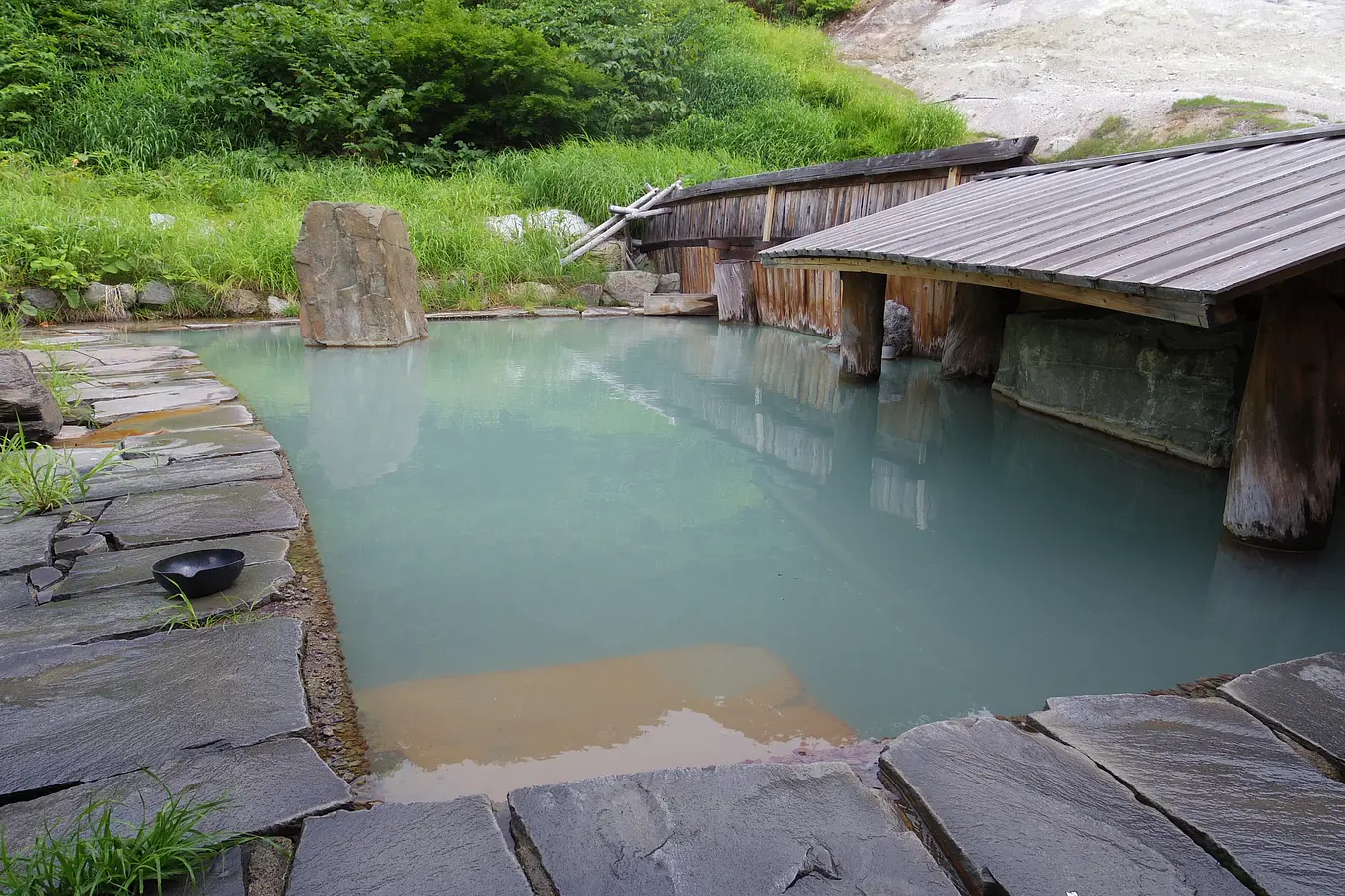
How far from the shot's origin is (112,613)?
6.16 feet

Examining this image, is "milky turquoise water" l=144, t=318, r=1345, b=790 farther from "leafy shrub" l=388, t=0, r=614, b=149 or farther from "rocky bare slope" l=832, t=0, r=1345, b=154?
"rocky bare slope" l=832, t=0, r=1345, b=154

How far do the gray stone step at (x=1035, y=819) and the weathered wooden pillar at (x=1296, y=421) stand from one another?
5.82 feet

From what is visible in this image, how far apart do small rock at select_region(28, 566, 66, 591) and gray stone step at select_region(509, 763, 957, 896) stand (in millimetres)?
1492

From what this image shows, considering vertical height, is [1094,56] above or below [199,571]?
above

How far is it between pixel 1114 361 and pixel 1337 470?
148 centimetres

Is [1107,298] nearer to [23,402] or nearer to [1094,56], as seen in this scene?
[23,402]

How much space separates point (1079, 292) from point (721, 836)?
7.99 feet

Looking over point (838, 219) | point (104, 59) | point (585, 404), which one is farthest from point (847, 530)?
point (104, 59)

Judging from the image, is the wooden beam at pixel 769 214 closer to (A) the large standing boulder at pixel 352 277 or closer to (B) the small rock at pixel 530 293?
(B) the small rock at pixel 530 293

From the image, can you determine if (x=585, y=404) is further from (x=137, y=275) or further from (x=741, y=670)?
(x=137, y=275)

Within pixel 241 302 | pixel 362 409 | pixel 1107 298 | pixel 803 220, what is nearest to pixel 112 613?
pixel 362 409

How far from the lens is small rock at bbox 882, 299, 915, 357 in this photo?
6.41 m

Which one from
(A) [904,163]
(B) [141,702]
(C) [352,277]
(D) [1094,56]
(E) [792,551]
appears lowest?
(E) [792,551]

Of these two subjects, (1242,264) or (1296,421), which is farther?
(1296,421)
